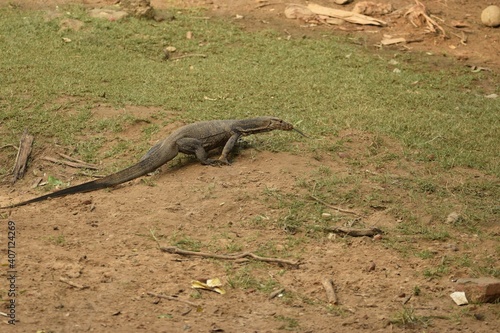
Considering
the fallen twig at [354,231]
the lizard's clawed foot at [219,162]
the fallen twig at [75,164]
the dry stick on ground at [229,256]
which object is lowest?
the fallen twig at [75,164]

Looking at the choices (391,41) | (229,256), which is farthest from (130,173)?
(391,41)

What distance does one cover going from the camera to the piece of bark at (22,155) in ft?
22.0

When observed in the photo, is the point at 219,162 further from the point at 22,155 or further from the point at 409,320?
the point at 409,320

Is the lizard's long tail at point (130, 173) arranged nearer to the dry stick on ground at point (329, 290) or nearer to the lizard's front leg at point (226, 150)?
the lizard's front leg at point (226, 150)

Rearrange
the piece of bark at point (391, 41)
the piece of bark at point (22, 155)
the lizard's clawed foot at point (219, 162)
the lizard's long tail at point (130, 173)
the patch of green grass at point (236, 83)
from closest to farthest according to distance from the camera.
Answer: the lizard's long tail at point (130, 173)
the lizard's clawed foot at point (219, 162)
the piece of bark at point (22, 155)
the patch of green grass at point (236, 83)
the piece of bark at point (391, 41)

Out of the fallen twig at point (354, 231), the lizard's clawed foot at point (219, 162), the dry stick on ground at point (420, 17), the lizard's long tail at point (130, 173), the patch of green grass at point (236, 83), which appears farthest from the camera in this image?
the dry stick on ground at point (420, 17)

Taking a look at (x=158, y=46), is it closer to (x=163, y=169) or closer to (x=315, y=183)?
(x=163, y=169)

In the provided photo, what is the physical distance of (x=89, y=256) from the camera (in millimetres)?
4984

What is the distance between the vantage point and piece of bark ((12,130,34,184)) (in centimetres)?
669

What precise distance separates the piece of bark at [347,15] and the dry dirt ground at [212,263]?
4.84 m

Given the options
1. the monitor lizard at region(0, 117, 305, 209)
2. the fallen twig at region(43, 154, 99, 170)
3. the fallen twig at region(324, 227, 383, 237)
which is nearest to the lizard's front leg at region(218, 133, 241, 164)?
the monitor lizard at region(0, 117, 305, 209)

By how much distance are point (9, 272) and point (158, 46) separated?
5.75 m

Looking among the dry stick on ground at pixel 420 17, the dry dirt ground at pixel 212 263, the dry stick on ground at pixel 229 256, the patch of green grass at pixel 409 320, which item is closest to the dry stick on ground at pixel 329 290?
the dry dirt ground at pixel 212 263

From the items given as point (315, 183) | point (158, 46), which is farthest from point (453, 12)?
point (315, 183)
